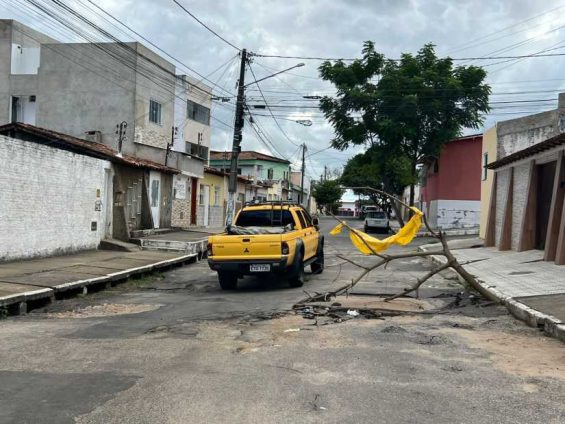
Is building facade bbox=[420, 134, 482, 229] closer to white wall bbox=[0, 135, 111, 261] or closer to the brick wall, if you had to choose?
the brick wall

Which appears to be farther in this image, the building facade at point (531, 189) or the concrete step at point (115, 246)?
the concrete step at point (115, 246)

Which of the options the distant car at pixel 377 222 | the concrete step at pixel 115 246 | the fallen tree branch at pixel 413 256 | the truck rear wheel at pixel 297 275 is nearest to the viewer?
the fallen tree branch at pixel 413 256

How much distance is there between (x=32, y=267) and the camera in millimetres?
13273

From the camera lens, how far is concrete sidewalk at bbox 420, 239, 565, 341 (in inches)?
321

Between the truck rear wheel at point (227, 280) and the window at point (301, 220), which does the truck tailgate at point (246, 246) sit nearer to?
the truck rear wheel at point (227, 280)

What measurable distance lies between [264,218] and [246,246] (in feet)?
6.12

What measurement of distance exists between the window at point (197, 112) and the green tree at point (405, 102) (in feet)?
29.6

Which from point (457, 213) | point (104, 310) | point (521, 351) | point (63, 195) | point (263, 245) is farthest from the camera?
point (457, 213)

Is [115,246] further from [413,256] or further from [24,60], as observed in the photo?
[24,60]

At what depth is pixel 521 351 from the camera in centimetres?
666

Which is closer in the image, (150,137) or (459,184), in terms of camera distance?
(150,137)

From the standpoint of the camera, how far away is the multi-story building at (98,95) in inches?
1129

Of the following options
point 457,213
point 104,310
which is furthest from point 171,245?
→ point 457,213

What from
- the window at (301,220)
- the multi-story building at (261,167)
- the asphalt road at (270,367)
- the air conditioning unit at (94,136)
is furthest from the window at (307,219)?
the multi-story building at (261,167)
